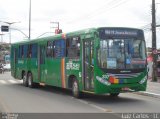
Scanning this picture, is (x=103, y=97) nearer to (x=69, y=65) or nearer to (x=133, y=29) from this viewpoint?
(x=69, y=65)

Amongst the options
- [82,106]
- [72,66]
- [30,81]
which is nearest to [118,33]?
[72,66]

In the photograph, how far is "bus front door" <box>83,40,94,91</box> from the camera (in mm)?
16578

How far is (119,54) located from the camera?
16.2 m

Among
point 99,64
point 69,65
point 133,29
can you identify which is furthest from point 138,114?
point 69,65

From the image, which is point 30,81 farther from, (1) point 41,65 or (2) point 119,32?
(2) point 119,32

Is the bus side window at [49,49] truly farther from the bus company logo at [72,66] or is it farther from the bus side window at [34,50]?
the bus company logo at [72,66]

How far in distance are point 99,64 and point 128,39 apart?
1.60 m

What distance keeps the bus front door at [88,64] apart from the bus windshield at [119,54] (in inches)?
23.9

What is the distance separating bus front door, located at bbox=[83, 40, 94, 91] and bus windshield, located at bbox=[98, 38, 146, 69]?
61 cm

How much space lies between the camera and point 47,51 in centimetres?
2209

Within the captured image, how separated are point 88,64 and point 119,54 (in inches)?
56.5

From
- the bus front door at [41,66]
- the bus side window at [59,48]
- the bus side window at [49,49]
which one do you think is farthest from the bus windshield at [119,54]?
the bus front door at [41,66]

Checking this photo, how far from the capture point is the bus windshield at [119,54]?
52.7 feet

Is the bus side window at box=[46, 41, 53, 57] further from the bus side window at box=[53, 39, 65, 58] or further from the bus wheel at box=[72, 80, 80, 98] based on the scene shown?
the bus wheel at box=[72, 80, 80, 98]
